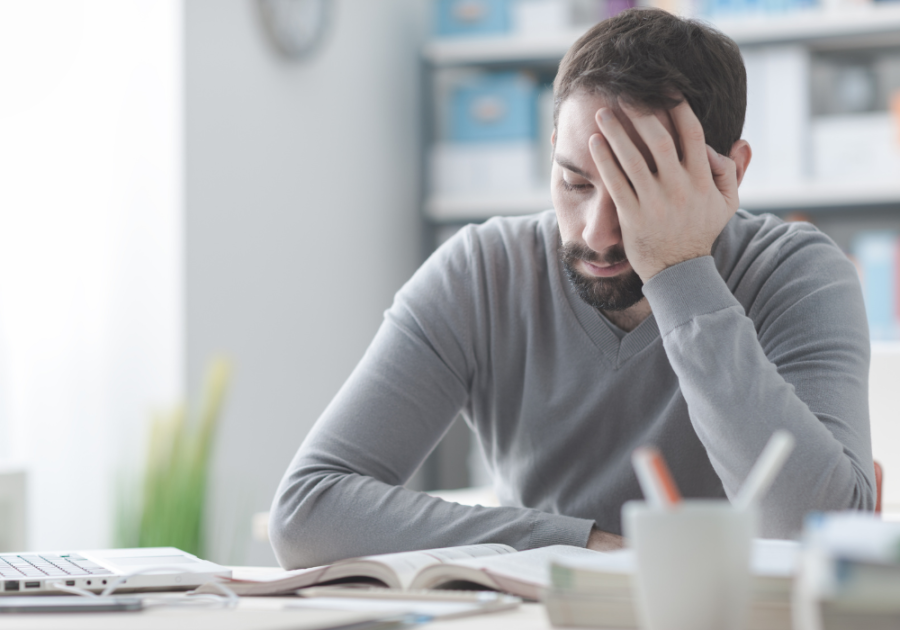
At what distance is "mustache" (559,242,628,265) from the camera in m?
1.15

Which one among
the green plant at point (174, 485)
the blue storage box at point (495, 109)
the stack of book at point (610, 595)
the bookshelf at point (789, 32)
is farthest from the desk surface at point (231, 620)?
the blue storage box at point (495, 109)

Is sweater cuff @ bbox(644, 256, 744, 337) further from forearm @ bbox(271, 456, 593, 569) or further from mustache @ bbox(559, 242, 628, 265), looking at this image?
forearm @ bbox(271, 456, 593, 569)

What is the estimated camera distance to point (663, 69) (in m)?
1.11

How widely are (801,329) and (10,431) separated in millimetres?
1647

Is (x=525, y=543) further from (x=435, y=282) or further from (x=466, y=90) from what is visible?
(x=466, y=90)

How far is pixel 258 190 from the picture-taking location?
2504 mm

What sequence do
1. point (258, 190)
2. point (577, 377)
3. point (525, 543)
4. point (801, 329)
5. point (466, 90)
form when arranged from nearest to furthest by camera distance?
1. point (525, 543)
2. point (801, 329)
3. point (577, 377)
4. point (258, 190)
5. point (466, 90)

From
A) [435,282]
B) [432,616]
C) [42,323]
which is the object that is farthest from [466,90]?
[432,616]

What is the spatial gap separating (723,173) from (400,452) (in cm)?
49

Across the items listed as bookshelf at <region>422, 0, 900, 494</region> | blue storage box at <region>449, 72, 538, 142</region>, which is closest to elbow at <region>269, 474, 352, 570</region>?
bookshelf at <region>422, 0, 900, 494</region>

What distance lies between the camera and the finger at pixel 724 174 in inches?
45.0

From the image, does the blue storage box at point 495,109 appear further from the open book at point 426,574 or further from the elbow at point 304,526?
the open book at point 426,574

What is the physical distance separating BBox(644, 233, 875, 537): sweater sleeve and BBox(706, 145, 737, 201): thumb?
0.14m

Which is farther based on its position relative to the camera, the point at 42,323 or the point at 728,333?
the point at 42,323
